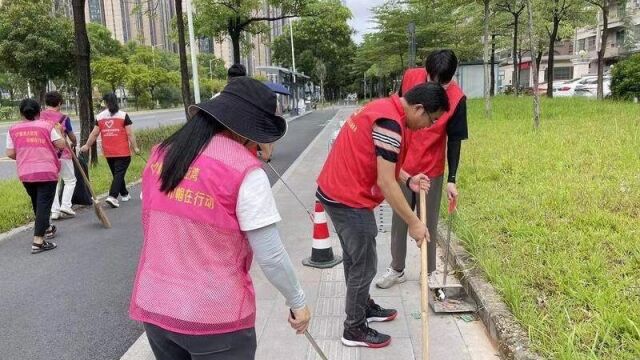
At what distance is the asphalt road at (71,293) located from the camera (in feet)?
11.0

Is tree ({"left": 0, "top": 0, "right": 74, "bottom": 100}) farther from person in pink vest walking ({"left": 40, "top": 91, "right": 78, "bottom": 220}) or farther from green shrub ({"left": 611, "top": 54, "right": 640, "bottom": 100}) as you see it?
green shrub ({"left": 611, "top": 54, "right": 640, "bottom": 100})

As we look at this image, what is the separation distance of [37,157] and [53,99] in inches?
51.8

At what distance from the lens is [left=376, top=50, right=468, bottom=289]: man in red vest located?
10.9 feet

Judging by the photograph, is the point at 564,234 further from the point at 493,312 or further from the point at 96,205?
the point at 96,205

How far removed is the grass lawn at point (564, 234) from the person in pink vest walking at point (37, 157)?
4035mm

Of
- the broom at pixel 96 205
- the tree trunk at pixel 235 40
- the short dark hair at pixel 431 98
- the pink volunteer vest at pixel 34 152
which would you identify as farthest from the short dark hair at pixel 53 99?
the tree trunk at pixel 235 40

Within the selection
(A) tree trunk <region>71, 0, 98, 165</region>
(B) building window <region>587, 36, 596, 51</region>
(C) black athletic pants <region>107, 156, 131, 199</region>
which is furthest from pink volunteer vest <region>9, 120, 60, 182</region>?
(B) building window <region>587, 36, 596, 51</region>

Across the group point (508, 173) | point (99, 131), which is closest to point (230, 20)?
point (99, 131)

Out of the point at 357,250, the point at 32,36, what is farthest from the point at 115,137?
the point at 32,36

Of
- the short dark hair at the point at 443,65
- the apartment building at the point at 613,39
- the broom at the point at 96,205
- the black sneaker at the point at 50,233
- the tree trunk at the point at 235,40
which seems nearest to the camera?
the short dark hair at the point at 443,65

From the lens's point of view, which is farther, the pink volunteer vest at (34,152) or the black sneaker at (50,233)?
the black sneaker at (50,233)

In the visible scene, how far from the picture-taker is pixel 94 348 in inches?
129

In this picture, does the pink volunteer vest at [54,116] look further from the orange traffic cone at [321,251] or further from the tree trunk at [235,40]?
the tree trunk at [235,40]

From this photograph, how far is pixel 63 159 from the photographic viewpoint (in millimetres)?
6367
